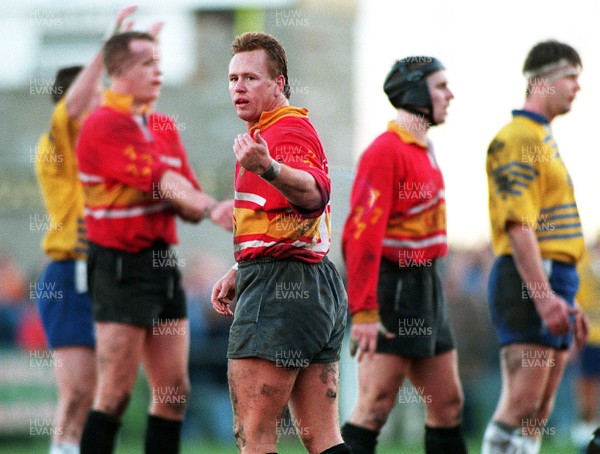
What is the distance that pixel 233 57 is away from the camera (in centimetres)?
563

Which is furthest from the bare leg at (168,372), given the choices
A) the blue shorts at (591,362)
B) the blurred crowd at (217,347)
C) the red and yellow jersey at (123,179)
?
the blue shorts at (591,362)

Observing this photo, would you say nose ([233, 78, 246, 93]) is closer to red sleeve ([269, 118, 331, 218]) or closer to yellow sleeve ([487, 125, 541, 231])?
red sleeve ([269, 118, 331, 218])

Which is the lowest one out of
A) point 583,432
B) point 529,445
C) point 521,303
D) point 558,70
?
point 583,432

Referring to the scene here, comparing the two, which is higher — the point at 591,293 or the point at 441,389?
the point at 591,293

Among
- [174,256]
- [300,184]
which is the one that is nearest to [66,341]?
[174,256]

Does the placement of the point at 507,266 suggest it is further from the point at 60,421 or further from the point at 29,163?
the point at 29,163

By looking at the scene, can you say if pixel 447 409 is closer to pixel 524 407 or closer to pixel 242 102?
pixel 524 407

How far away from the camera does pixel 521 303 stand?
7.16 meters

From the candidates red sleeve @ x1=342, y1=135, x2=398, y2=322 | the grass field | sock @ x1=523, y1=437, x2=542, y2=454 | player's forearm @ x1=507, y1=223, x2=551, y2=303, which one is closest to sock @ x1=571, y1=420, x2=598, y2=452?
the grass field

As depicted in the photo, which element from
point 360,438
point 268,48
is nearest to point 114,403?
point 360,438

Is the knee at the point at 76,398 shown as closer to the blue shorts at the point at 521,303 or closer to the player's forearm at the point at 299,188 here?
the blue shorts at the point at 521,303

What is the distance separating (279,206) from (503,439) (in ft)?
8.68

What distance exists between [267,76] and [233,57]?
228mm

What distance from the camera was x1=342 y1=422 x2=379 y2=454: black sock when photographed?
693 centimetres
